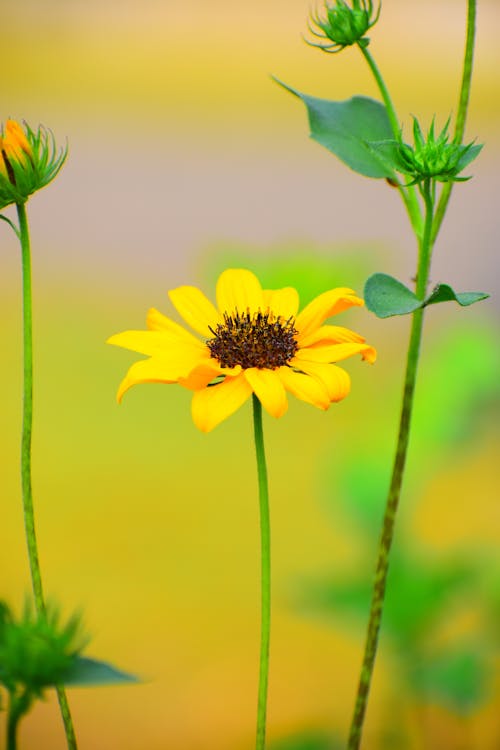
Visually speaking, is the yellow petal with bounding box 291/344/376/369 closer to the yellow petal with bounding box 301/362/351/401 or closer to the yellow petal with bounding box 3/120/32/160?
the yellow petal with bounding box 301/362/351/401

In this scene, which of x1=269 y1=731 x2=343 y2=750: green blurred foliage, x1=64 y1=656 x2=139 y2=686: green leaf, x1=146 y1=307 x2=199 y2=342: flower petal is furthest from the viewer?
x1=269 y1=731 x2=343 y2=750: green blurred foliage

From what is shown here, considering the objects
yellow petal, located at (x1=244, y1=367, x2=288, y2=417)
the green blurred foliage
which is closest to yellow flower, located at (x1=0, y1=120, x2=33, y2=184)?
yellow petal, located at (x1=244, y1=367, x2=288, y2=417)

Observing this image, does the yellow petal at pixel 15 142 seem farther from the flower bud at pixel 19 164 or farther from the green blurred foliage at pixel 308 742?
the green blurred foliage at pixel 308 742

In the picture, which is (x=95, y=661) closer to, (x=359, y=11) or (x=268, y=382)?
(x=268, y=382)

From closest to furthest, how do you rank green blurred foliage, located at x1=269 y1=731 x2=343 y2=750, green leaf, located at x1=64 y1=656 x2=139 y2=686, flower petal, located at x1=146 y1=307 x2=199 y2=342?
green leaf, located at x1=64 y1=656 x2=139 y2=686 < flower petal, located at x1=146 y1=307 x2=199 y2=342 < green blurred foliage, located at x1=269 y1=731 x2=343 y2=750

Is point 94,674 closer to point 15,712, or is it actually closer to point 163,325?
point 15,712

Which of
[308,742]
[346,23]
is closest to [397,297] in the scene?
[346,23]

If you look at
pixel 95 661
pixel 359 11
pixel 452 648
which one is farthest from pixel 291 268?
pixel 95 661

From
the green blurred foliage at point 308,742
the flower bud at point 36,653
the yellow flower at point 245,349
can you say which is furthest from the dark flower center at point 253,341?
the green blurred foliage at point 308,742

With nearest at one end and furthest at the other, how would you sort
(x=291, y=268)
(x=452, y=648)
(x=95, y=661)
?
(x=95, y=661) → (x=452, y=648) → (x=291, y=268)
